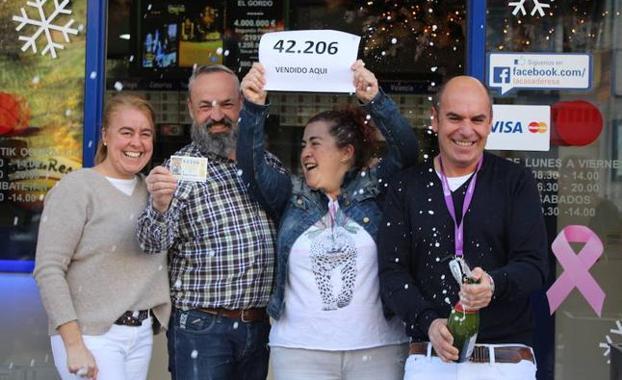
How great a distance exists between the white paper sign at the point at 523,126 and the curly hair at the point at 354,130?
3.24ft

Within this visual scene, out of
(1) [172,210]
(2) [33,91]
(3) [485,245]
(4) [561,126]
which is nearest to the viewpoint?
(3) [485,245]

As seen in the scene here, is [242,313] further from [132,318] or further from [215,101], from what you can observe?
[215,101]

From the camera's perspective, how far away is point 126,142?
10.8ft

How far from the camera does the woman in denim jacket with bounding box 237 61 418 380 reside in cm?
321

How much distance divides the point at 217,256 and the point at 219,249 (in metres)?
0.03

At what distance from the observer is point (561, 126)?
171 inches

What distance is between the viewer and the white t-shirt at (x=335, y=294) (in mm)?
3197

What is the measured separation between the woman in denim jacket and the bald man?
158 mm

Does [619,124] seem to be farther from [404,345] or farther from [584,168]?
[404,345]

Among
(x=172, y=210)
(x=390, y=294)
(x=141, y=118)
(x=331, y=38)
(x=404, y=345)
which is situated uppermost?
(x=331, y=38)

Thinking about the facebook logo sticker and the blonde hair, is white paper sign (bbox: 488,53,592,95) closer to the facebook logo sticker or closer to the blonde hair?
the facebook logo sticker

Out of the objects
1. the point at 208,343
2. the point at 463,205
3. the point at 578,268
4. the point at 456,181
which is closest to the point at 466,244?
the point at 463,205

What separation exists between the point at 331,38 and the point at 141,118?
791 mm

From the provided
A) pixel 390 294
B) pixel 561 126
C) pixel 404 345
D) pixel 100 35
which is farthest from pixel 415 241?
pixel 100 35
